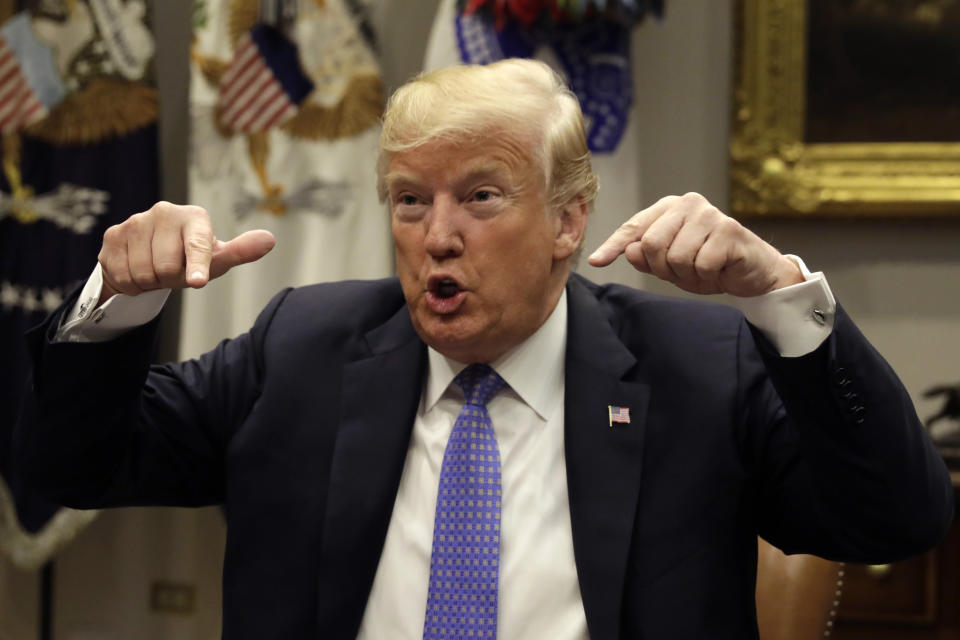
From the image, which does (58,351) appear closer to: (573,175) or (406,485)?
(406,485)

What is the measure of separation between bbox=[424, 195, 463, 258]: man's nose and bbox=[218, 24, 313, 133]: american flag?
5.55ft

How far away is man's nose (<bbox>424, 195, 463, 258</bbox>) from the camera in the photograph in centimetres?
171

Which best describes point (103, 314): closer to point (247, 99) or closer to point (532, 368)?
point (532, 368)

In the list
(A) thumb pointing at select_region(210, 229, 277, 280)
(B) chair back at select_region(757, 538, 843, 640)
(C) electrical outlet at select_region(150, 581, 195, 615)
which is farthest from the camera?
(C) electrical outlet at select_region(150, 581, 195, 615)

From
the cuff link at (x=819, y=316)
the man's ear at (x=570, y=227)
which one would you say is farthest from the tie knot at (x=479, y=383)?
the cuff link at (x=819, y=316)

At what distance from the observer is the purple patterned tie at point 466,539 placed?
1.66m

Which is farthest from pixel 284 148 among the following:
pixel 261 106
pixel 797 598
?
pixel 797 598

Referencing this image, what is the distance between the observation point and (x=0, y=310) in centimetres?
329

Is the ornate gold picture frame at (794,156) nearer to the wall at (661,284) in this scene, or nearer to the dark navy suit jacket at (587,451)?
the wall at (661,284)

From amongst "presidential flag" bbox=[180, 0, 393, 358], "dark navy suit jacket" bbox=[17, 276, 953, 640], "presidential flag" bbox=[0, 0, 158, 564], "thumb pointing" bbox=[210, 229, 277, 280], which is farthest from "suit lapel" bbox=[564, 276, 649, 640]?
"presidential flag" bbox=[0, 0, 158, 564]

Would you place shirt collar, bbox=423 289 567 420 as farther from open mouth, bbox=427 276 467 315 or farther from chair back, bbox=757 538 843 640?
chair back, bbox=757 538 843 640

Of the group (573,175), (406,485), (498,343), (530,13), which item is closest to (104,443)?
(406,485)

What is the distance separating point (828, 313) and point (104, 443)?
1107mm

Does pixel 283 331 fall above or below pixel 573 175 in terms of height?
below
